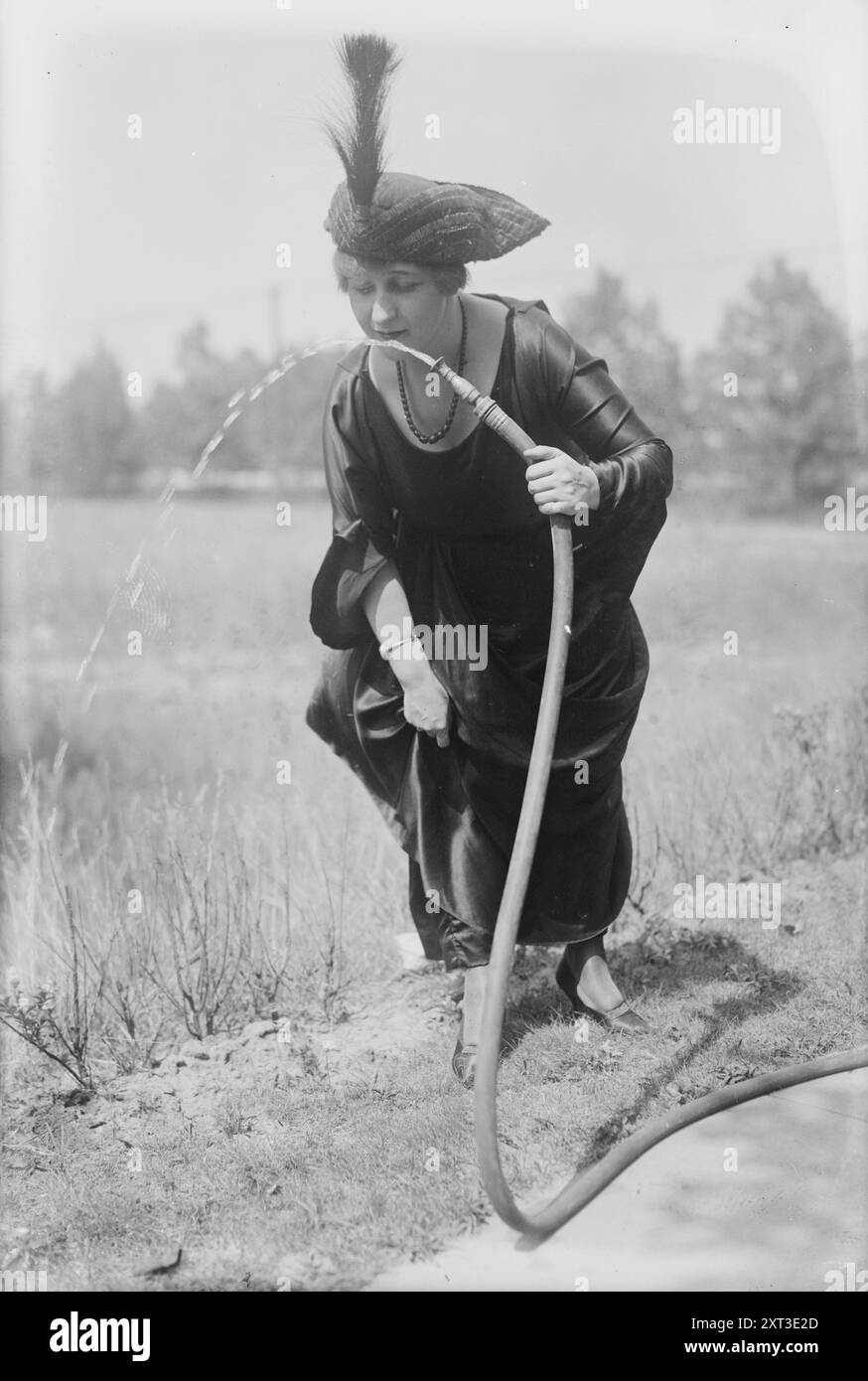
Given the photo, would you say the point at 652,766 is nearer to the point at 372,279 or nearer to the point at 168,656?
the point at 168,656

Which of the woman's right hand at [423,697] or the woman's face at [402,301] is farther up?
the woman's face at [402,301]

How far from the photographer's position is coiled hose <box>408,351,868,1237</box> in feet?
11.7

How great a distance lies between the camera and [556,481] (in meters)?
3.82

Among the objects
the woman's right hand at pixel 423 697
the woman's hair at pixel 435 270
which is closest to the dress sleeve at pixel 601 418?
the woman's hair at pixel 435 270

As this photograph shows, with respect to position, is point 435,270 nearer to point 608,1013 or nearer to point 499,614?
point 499,614

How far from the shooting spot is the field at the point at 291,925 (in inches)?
154

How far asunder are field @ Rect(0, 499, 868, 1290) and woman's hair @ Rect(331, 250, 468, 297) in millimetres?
888

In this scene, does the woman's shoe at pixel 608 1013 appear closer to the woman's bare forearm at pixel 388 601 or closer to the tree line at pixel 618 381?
the woman's bare forearm at pixel 388 601

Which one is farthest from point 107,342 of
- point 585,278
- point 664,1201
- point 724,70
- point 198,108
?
point 664,1201

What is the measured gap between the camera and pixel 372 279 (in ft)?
12.8

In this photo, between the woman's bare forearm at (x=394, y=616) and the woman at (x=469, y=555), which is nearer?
the woman at (x=469, y=555)

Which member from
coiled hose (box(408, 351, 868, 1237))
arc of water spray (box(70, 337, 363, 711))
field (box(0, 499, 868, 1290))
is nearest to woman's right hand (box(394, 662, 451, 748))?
coiled hose (box(408, 351, 868, 1237))

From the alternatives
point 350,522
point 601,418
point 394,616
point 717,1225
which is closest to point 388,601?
point 394,616

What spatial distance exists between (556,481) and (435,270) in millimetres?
629
